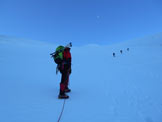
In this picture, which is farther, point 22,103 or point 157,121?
point 22,103

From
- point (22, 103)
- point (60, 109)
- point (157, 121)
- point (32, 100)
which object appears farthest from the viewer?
point (32, 100)

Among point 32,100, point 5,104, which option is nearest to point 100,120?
point 32,100

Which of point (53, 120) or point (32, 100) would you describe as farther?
point (32, 100)

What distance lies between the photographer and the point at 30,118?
3.14 m

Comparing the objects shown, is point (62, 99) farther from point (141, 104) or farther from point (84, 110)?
point (141, 104)

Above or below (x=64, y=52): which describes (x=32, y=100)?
below

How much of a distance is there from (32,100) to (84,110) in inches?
69.3

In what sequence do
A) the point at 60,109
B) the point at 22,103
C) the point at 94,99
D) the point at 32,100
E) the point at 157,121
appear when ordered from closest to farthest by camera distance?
the point at 157,121 < the point at 60,109 < the point at 22,103 < the point at 32,100 < the point at 94,99

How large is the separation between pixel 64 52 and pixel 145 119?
3.19 m

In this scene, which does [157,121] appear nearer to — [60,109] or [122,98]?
[122,98]

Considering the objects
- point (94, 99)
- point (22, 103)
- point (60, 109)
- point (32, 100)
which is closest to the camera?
point (60, 109)

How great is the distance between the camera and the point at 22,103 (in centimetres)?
396

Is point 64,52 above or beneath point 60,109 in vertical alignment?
above

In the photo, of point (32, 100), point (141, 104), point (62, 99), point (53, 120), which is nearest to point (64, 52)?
point (62, 99)
